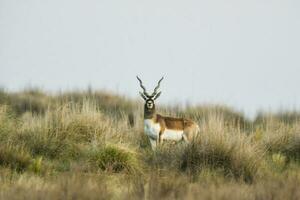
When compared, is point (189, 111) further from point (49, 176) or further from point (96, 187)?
point (96, 187)

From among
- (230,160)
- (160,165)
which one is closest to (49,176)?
(160,165)

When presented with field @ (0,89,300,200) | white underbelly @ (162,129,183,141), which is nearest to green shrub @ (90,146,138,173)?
field @ (0,89,300,200)

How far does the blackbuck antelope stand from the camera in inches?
620

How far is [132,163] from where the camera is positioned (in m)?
13.9

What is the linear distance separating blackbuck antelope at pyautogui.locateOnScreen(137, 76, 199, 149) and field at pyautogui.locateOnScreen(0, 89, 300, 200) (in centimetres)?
Answer: 43

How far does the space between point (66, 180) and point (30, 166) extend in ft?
13.2

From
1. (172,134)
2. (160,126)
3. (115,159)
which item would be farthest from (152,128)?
(115,159)

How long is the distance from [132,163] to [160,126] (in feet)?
7.22

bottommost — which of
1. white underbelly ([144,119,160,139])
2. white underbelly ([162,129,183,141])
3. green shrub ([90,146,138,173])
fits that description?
green shrub ([90,146,138,173])

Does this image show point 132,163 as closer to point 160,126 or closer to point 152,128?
point 152,128

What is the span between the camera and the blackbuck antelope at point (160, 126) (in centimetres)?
1575

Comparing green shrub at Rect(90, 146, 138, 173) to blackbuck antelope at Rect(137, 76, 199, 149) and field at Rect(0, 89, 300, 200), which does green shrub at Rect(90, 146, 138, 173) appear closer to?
field at Rect(0, 89, 300, 200)

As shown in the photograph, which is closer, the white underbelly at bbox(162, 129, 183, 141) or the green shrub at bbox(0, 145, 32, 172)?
the green shrub at bbox(0, 145, 32, 172)

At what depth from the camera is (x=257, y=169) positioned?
1350cm
